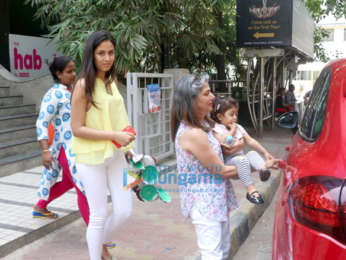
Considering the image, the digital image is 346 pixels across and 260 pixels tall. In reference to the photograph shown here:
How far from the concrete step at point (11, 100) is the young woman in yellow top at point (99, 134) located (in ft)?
16.6

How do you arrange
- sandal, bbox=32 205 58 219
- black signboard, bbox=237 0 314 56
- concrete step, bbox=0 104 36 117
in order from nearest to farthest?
1. sandal, bbox=32 205 58 219
2. concrete step, bbox=0 104 36 117
3. black signboard, bbox=237 0 314 56

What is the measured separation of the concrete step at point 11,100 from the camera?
7176 mm

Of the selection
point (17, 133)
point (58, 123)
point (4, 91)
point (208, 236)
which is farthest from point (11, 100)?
point (208, 236)

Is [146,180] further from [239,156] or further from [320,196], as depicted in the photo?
[320,196]

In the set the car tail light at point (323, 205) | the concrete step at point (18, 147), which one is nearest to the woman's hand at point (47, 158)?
the car tail light at point (323, 205)

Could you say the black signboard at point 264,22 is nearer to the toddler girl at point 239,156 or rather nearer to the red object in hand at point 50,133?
the toddler girl at point 239,156

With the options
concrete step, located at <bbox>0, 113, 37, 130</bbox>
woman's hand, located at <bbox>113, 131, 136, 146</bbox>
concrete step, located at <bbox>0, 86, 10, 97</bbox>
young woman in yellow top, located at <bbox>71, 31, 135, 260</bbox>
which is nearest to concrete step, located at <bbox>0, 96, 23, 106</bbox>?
concrete step, located at <bbox>0, 86, 10, 97</bbox>

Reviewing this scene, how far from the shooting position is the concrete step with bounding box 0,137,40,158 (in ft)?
19.5

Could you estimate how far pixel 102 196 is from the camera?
2723mm

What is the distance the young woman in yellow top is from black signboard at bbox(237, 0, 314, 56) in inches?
305

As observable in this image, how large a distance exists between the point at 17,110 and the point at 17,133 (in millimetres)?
800

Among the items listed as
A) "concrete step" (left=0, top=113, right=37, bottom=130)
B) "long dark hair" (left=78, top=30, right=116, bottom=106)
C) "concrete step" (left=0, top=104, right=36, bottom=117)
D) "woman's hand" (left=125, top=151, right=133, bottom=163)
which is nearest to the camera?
"long dark hair" (left=78, top=30, right=116, bottom=106)

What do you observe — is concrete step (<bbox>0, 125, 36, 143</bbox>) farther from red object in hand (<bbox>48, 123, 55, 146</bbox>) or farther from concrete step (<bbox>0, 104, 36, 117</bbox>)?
red object in hand (<bbox>48, 123, 55, 146</bbox>)

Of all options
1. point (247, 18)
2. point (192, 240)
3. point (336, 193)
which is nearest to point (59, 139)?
point (192, 240)
